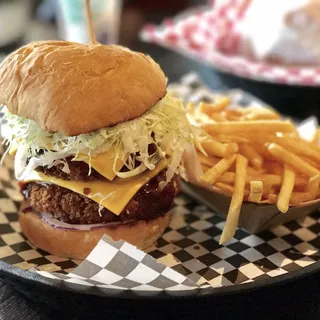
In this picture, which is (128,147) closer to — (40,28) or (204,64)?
(204,64)

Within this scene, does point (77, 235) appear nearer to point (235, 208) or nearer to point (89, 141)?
point (89, 141)

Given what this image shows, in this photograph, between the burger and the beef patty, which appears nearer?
the burger

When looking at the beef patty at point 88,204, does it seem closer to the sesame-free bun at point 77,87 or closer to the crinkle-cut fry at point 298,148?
the sesame-free bun at point 77,87

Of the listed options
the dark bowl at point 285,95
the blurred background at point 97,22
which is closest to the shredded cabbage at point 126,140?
the dark bowl at point 285,95

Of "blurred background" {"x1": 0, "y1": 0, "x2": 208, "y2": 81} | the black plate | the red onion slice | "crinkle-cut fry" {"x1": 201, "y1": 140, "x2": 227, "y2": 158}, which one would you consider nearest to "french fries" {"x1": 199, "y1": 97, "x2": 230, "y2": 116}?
"crinkle-cut fry" {"x1": 201, "y1": 140, "x2": 227, "y2": 158}

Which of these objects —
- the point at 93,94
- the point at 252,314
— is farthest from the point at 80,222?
the point at 252,314

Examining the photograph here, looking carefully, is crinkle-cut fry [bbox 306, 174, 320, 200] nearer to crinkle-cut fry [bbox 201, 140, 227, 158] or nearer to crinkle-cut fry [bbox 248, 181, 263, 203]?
crinkle-cut fry [bbox 248, 181, 263, 203]
